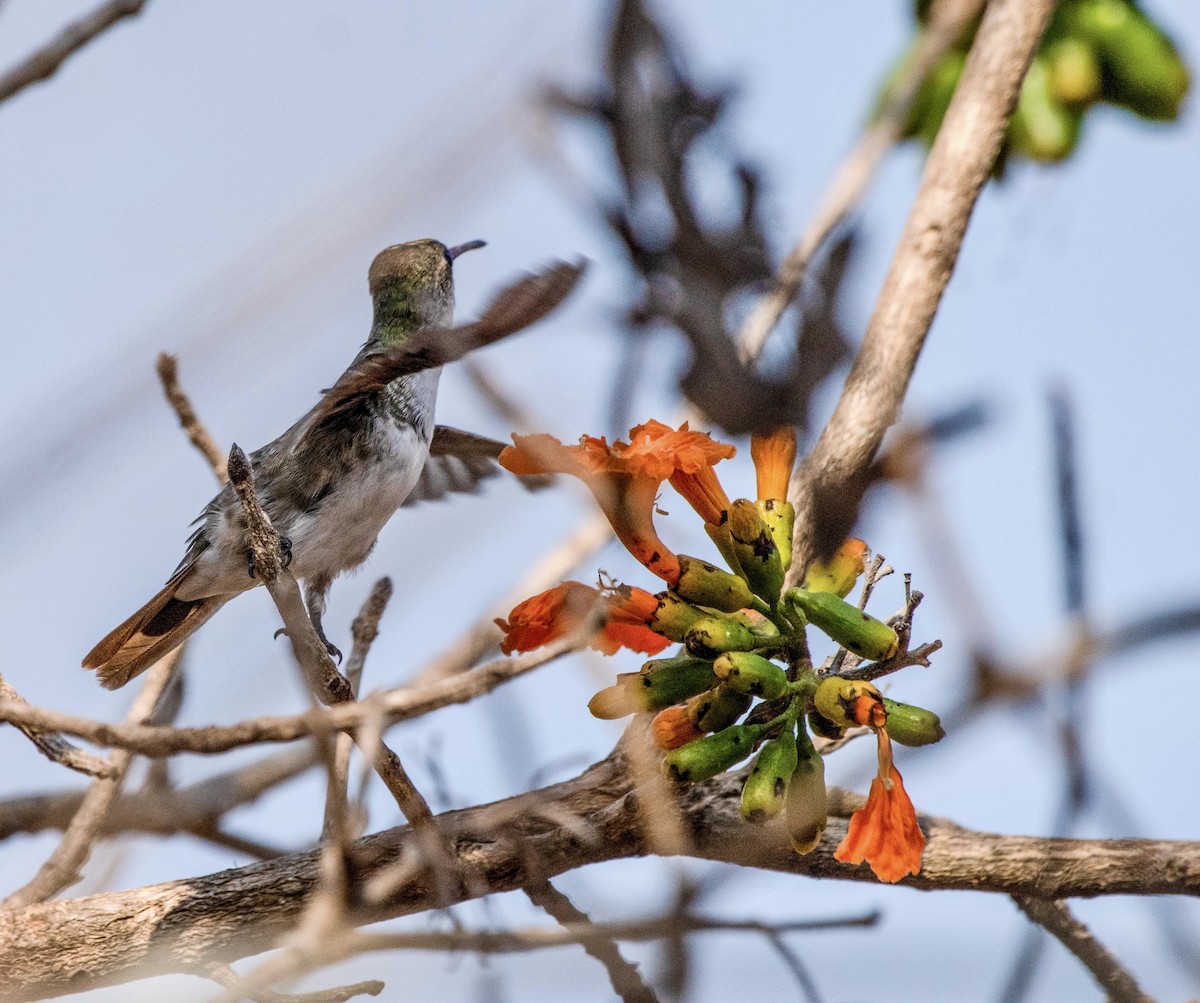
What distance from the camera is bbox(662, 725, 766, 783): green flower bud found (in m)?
2.88

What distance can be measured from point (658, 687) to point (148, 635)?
2.48 meters

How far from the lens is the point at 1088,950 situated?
3482 millimetres

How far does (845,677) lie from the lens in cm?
284

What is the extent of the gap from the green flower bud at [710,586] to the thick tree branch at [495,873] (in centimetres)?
48

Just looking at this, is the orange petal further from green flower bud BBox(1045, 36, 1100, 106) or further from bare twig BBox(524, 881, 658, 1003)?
green flower bud BBox(1045, 36, 1100, 106)

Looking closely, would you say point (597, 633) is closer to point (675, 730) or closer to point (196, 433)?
point (675, 730)

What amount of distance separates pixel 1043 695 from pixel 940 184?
9.67 feet

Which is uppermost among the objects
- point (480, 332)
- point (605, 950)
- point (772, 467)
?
point (480, 332)

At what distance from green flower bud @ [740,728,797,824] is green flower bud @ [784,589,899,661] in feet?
0.95

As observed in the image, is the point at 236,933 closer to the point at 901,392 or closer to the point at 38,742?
the point at 38,742

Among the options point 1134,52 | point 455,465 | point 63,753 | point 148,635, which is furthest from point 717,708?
point 1134,52

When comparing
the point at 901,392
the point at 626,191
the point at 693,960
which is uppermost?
the point at 901,392

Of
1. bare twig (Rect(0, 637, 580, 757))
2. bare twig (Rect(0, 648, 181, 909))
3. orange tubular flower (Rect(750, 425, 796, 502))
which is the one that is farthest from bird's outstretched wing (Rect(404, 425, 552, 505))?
bare twig (Rect(0, 637, 580, 757))

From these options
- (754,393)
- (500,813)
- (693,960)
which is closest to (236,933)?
(500,813)
